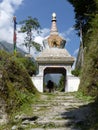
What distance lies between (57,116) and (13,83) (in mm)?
3206

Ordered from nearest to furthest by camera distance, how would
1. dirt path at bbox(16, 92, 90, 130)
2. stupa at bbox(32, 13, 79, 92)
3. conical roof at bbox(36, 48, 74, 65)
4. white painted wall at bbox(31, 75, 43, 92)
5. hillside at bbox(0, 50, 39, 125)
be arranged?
dirt path at bbox(16, 92, 90, 130)
hillside at bbox(0, 50, 39, 125)
stupa at bbox(32, 13, 79, 92)
white painted wall at bbox(31, 75, 43, 92)
conical roof at bbox(36, 48, 74, 65)

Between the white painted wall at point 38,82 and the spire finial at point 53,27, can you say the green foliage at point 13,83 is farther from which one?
the spire finial at point 53,27

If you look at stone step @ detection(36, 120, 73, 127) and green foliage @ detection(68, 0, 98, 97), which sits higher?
green foliage @ detection(68, 0, 98, 97)

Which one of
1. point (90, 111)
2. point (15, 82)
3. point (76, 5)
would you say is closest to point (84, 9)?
point (76, 5)

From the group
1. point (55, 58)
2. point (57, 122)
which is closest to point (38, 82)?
point (55, 58)

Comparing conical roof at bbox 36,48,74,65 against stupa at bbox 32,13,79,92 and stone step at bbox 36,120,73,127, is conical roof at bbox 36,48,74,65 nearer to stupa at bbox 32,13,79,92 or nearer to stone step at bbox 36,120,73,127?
stupa at bbox 32,13,79,92

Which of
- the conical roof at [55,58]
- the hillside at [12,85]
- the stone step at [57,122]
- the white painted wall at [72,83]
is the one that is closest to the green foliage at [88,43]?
the conical roof at [55,58]

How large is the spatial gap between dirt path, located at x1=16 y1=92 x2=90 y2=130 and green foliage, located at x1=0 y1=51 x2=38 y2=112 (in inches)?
27.1

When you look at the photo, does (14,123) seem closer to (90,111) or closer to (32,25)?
(90,111)

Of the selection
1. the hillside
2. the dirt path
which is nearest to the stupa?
the hillside

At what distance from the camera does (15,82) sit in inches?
547

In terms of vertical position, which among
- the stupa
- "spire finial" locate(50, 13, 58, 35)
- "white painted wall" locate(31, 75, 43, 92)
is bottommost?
"white painted wall" locate(31, 75, 43, 92)

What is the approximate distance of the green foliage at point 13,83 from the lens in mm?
11930

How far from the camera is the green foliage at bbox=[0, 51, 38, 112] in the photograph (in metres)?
11.9
